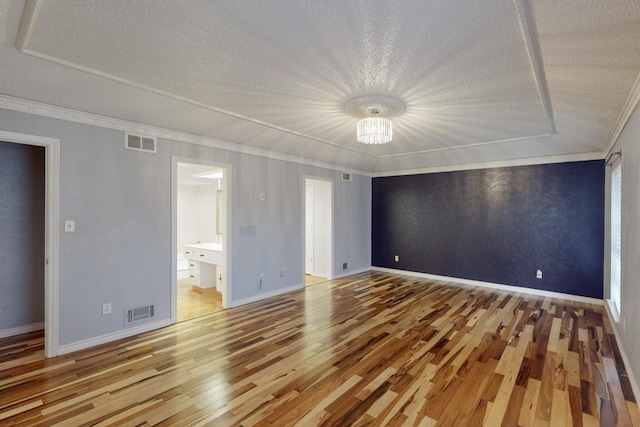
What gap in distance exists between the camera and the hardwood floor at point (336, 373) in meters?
2.11

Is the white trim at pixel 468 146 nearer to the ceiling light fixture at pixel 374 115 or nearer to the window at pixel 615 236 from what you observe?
the window at pixel 615 236

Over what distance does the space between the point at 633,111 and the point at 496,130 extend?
1448 millimetres

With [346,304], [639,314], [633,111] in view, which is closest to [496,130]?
[633,111]

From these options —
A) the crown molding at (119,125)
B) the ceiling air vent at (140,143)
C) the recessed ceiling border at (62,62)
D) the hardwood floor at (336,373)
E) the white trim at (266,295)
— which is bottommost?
the hardwood floor at (336,373)

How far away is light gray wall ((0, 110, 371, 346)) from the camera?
10.0ft

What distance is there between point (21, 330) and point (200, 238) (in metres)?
4.34

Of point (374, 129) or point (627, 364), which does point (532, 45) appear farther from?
point (627, 364)

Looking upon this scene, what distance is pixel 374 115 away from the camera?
10.8 feet

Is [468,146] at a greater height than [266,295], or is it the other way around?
[468,146]

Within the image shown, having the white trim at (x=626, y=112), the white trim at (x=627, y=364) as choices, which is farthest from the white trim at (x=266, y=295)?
the white trim at (x=626, y=112)

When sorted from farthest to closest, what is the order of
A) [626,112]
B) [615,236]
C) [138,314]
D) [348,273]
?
[348,273]
[615,236]
[138,314]
[626,112]

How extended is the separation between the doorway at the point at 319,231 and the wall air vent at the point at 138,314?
3.13 meters

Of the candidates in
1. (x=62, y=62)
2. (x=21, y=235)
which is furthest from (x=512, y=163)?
(x=21, y=235)

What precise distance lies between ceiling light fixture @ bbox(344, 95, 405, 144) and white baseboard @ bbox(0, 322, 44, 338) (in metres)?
4.45
